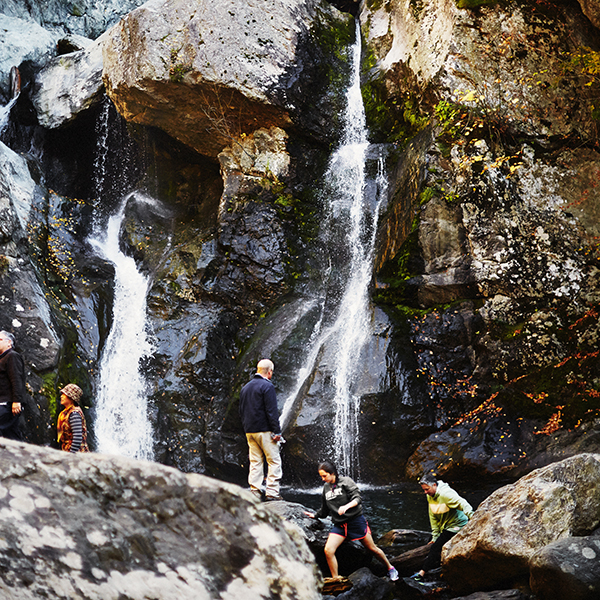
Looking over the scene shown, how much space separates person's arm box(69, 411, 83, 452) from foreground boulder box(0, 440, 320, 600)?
3.76 meters

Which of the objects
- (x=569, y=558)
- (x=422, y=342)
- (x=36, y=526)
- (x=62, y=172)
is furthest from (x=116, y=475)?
(x=62, y=172)

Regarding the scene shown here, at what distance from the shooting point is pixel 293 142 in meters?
13.3

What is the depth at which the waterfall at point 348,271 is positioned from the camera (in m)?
9.54

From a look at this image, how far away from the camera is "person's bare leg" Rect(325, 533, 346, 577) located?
5297mm

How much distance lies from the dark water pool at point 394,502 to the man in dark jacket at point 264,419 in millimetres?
1647

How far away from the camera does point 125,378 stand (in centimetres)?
1148

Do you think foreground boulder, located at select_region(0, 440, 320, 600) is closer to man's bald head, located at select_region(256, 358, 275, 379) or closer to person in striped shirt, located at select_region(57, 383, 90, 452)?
person in striped shirt, located at select_region(57, 383, 90, 452)

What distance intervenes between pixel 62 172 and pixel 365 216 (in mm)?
9389

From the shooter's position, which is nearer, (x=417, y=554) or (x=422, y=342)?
(x=417, y=554)

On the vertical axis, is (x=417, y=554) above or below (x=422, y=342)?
below

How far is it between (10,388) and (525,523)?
18.3 feet

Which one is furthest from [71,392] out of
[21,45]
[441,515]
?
[21,45]

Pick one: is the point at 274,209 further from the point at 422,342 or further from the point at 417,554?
the point at 417,554

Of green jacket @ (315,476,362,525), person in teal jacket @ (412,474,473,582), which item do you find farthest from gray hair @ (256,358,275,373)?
person in teal jacket @ (412,474,473,582)
